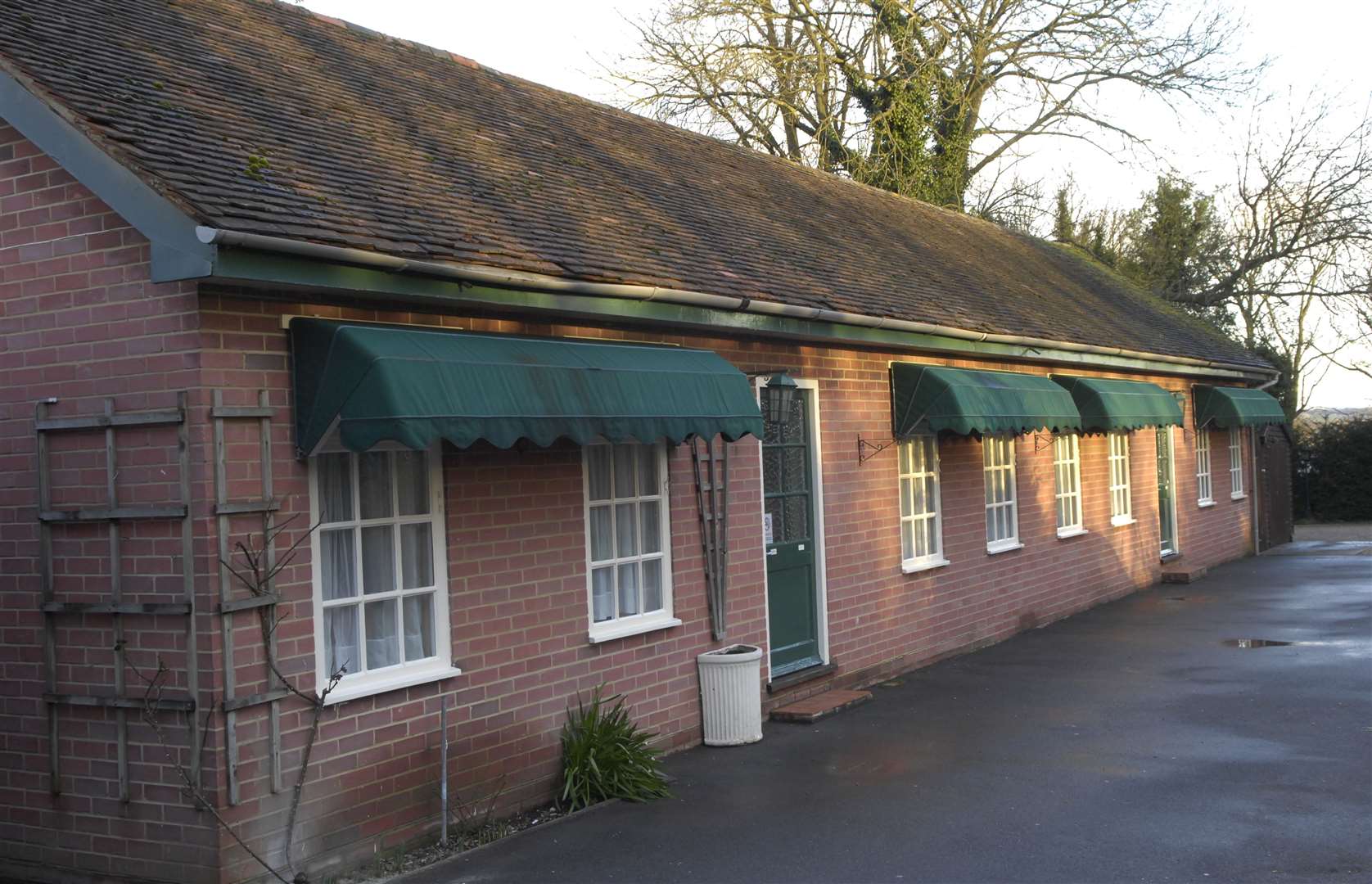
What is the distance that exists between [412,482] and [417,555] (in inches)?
15.4

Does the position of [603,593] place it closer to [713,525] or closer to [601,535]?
[601,535]

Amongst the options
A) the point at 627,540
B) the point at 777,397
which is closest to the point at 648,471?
the point at 627,540

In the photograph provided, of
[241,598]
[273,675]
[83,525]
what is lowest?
[273,675]

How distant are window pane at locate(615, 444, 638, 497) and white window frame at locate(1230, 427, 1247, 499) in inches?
668

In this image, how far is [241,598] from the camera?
5930mm

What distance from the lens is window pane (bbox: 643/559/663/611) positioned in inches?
344

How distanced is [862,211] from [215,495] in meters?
11.3

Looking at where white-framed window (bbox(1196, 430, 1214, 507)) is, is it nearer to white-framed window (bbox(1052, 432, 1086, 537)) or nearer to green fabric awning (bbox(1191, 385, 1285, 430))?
green fabric awning (bbox(1191, 385, 1285, 430))

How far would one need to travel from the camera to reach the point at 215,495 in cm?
587

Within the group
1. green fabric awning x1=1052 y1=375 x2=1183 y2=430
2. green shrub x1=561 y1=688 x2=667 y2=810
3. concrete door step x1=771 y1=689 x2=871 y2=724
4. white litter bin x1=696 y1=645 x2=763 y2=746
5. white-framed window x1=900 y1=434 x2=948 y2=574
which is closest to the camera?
green shrub x1=561 y1=688 x2=667 y2=810

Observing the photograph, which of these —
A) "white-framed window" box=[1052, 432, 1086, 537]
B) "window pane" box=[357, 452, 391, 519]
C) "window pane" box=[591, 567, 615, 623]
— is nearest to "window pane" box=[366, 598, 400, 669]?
"window pane" box=[357, 452, 391, 519]

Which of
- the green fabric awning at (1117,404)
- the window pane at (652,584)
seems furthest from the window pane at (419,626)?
the green fabric awning at (1117,404)

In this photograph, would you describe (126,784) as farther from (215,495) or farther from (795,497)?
(795,497)

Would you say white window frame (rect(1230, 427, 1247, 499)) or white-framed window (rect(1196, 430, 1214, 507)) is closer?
white-framed window (rect(1196, 430, 1214, 507))
